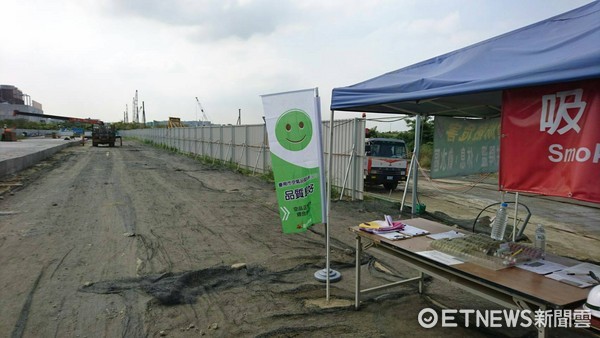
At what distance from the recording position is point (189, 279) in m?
4.57

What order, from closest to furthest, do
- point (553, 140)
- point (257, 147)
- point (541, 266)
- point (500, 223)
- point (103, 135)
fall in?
1. point (553, 140)
2. point (541, 266)
3. point (500, 223)
4. point (257, 147)
5. point (103, 135)

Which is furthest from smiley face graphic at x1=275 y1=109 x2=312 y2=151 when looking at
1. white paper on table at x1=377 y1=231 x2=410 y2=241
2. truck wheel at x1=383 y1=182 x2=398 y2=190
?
truck wheel at x1=383 y1=182 x2=398 y2=190

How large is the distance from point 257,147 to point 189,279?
12767mm

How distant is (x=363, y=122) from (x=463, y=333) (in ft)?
23.2

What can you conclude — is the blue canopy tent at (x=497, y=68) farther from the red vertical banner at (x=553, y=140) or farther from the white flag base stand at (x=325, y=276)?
the white flag base stand at (x=325, y=276)

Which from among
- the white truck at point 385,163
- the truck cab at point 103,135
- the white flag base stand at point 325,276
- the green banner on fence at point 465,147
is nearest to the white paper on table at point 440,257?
the white flag base stand at point 325,276

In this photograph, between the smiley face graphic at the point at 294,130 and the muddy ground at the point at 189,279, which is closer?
the muddy ground at the point at 189,279

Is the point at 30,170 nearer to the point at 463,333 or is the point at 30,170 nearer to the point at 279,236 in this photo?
the point at 279,236

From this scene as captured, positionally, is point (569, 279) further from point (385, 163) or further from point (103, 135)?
point (103, 135)

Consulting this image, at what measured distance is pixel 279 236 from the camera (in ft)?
22.0

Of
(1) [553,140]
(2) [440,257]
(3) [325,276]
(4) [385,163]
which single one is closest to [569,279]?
(2) [440,257]

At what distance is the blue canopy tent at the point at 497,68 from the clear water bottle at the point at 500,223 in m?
1.08

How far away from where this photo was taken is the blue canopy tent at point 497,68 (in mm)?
2330

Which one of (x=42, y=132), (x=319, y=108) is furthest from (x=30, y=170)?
(x=42, y=132)
